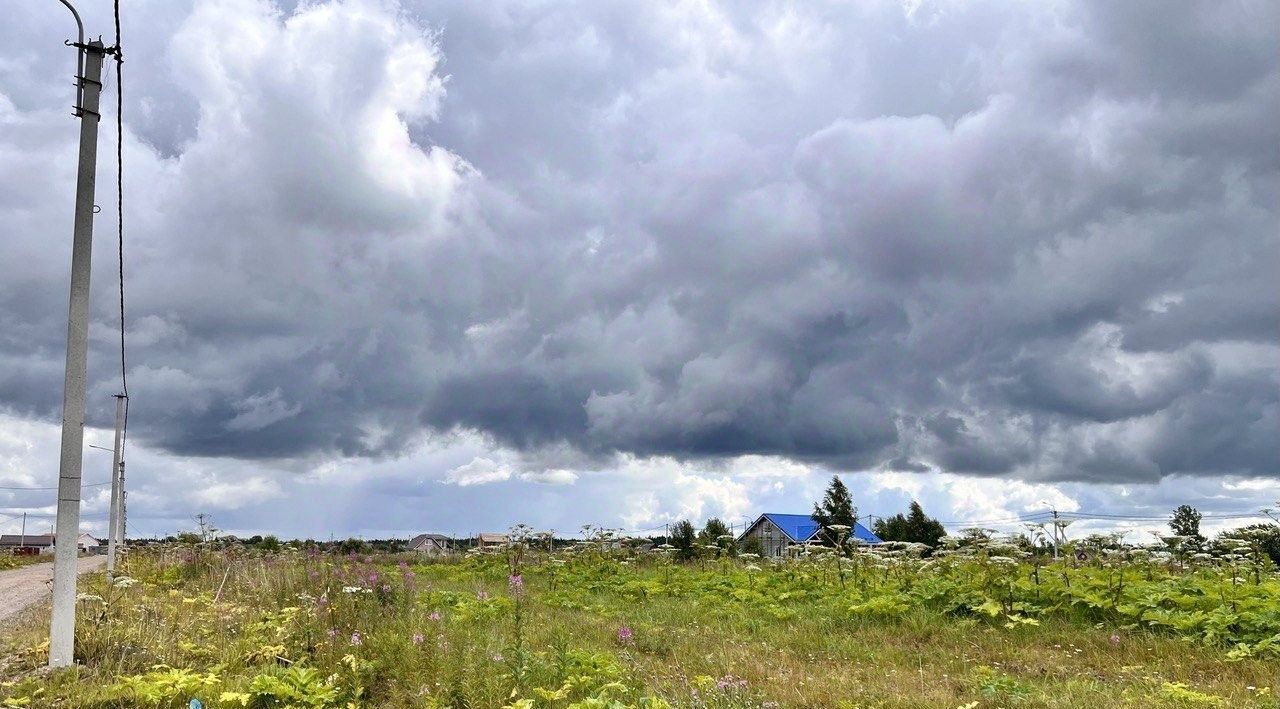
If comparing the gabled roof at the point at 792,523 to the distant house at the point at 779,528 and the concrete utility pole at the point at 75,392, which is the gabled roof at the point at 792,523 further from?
the concrete utility pole at the point at 75,392

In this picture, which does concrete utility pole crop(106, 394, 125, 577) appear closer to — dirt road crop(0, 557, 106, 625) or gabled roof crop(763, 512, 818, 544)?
dirt road crop(0, 557, 106, 625)

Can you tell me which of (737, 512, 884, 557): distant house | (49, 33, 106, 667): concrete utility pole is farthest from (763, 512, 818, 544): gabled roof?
(49, 33, 106, 667): concrete utility pole

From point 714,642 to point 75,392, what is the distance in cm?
693

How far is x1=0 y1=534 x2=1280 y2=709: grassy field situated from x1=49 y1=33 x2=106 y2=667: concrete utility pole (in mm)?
455

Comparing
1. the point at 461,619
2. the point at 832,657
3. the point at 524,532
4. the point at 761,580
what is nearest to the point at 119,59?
the point at 461,619

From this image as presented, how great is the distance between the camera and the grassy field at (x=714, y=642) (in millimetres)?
6715

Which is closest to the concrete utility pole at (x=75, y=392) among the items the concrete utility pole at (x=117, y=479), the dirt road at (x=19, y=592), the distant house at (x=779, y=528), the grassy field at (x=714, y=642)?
the grassy field at (x=714, y=642)

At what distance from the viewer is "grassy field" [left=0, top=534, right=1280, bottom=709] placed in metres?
6.71

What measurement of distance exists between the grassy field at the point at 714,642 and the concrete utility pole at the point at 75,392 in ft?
1.49

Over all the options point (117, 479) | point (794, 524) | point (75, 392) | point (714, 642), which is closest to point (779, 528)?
point (794, 524)

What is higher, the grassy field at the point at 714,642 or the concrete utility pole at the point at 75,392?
the concrete utility pole at the point at 75,392

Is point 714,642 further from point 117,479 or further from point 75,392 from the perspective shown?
point 117,479

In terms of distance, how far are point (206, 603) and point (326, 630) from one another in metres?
3.42

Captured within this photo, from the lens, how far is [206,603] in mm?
11250
